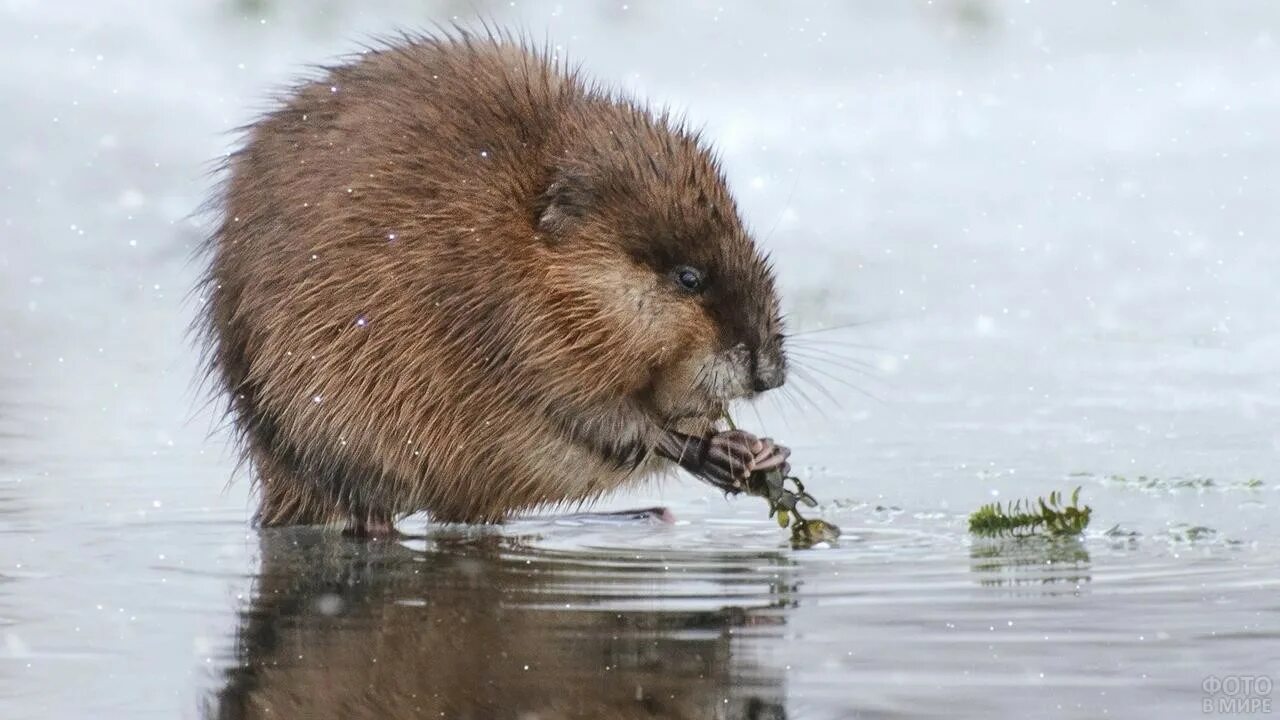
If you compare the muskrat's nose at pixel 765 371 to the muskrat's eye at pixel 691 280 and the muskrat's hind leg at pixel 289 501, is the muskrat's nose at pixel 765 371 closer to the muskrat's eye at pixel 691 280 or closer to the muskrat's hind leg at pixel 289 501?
the muskrat's eye at pixel 691 280

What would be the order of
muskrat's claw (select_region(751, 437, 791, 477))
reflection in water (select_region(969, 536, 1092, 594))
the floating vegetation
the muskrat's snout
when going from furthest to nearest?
the floating vegetation < muskrat's claw (select_region(751, 437, 791, 477)) < the muskrat's snout < reflection in water (select_region(969, 536, 1092, 594))

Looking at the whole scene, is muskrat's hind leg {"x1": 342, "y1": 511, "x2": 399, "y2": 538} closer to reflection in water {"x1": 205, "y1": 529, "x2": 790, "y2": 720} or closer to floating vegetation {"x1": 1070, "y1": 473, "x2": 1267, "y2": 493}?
reflection in water {"x1": 205, "y1": 529, "x2": 790, "y2": 720}

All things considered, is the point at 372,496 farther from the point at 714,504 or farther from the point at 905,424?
the point at 905,424

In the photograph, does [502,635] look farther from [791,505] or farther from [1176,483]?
[1176,483]

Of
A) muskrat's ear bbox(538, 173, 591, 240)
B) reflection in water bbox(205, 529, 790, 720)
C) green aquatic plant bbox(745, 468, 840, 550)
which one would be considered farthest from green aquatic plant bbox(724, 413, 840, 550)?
muskrat's ear bbox(538, 173, 591, 240)

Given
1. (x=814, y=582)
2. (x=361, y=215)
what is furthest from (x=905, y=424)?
(x=814, y=582)
